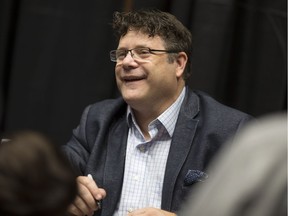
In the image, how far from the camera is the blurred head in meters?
2.28

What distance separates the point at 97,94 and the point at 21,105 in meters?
0.35

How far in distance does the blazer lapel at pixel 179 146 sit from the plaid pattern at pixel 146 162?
0.13ft

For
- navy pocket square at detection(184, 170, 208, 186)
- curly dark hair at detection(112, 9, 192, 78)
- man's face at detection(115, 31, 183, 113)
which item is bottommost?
navy pocket square at detection(184, 170, 208, 186)

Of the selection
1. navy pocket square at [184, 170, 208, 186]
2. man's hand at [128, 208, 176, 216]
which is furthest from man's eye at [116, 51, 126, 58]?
man's hand at [128, 208, 176, 216]

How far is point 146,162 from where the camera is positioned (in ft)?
7.26

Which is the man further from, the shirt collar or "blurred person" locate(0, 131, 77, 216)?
"blurred person" locate(0, 131, 77, 216)

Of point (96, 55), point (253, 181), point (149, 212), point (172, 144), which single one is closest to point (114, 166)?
point (172, 144)

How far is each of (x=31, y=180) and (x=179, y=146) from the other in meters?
1.26

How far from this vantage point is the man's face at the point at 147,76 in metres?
2.27

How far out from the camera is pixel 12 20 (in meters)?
2.96

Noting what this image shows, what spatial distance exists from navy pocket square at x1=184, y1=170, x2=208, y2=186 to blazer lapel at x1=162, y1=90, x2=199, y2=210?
1.4 inches

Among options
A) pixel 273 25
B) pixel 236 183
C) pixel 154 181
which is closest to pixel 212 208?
pixel 236 183

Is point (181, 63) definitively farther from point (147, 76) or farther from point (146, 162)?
point (146, 162)

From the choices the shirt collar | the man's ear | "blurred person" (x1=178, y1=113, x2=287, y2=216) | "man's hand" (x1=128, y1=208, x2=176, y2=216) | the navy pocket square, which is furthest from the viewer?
the man's ear
